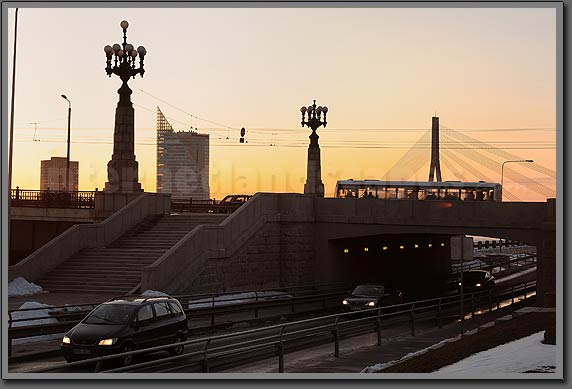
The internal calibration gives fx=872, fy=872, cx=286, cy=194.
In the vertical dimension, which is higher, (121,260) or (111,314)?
(121,260)

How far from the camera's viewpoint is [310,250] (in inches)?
1708

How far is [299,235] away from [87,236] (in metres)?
10.2

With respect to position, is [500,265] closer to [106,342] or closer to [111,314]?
[111,314]

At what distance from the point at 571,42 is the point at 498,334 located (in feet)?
27.7

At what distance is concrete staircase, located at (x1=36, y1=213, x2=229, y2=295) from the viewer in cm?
3412

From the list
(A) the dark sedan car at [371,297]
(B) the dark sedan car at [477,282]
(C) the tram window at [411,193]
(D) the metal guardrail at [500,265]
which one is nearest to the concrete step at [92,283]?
(A) the dark sedan car at [371,297]

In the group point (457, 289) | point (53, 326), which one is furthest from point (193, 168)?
point (53, 326)

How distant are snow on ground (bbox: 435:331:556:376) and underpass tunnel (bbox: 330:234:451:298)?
24410 millimetres

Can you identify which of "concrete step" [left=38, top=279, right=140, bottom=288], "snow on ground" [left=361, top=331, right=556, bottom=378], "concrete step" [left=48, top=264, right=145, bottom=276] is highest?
"concrete step" [left=48, top=264, right=145, bottom=276]

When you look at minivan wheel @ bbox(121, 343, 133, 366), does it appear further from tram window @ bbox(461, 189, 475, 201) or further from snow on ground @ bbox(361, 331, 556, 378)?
tram window @ bbox(461, 189, 475, 201)

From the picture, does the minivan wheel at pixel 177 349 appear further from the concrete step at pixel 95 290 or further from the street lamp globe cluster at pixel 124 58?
the street lamp globe cluster at pixel 124 58

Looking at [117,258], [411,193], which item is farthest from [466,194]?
[117,258]

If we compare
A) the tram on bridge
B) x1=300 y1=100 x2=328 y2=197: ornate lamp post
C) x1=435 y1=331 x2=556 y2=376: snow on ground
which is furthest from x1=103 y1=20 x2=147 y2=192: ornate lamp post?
x1=435 y1=331 x2=556 y2=376: snow on ground

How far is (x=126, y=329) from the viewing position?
20.6 m
